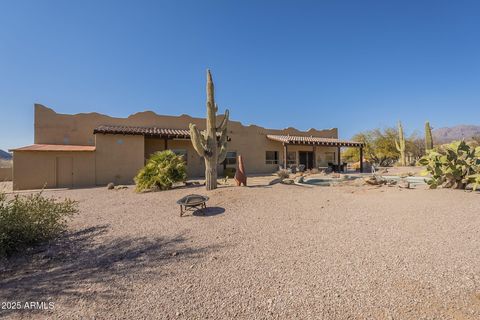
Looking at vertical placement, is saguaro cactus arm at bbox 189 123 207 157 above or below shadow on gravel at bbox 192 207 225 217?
above

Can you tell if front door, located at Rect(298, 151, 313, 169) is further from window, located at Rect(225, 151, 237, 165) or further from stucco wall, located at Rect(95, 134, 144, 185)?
stucco wall, located at Rect(95, 134, 144, 185)

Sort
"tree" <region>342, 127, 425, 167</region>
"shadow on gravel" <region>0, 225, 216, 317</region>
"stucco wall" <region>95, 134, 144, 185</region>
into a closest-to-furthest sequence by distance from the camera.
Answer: "shadow on gravel" <region>0, 225, 216, 317</region> → "stucco wall" <region>95, 134, 144, 185</region> → "tree" <region>342, 127, 425, 167</region>

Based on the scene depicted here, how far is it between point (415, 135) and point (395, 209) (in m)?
36.9

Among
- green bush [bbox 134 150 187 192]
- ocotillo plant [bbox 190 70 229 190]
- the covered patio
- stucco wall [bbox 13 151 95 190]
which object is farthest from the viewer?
the covered patio

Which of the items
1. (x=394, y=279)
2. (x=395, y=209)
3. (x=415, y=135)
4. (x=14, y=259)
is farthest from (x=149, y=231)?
(x=415, y=135)

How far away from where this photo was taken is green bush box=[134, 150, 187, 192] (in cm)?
1022

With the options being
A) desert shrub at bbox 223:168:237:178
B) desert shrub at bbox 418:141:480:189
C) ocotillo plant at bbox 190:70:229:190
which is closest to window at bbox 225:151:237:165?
desert shrub at bbox 223:168:237:178

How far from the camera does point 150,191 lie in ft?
33.3

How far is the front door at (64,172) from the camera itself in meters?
13.2

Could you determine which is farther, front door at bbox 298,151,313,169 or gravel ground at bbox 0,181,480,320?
front door at bbox 298,151,313,169

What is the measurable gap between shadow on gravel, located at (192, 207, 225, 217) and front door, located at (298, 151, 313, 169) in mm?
18349

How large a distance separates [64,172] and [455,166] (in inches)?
774

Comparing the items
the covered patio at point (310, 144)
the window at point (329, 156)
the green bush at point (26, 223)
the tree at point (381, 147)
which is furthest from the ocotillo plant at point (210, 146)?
the tree at point (381, 147)

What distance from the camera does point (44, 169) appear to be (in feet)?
42.4
